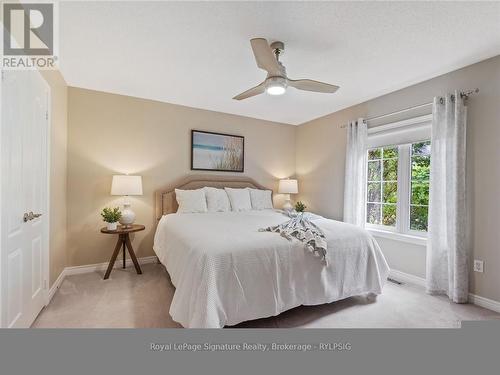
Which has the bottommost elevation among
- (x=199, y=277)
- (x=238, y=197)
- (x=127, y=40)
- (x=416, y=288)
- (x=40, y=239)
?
(x=416, y=288)

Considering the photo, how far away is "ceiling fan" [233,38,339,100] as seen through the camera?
1.83 m

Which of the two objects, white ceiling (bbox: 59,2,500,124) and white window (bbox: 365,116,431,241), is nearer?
white ceiling (bbox: 59,2,500,124)

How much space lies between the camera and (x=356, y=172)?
356 cm

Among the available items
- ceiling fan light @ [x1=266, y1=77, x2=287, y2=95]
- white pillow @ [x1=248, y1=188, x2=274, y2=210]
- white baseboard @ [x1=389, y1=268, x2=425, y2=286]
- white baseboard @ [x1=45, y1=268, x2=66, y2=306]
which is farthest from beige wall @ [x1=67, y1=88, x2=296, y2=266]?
white baseboard @ [x1=389, y1=268, x2=425, y2=286]

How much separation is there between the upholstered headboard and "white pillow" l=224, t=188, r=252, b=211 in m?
0.30

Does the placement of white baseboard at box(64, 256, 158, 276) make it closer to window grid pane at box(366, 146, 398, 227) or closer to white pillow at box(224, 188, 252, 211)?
white pillow at box(224, 188, 252, 211)

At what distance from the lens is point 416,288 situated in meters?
2.77

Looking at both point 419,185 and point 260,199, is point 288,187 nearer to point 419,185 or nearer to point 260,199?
point 260,199
